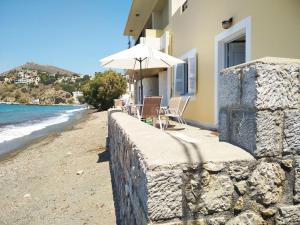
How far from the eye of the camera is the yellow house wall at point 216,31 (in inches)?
224

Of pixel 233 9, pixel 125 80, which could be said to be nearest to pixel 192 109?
pixel 233 9

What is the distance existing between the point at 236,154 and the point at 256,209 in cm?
40

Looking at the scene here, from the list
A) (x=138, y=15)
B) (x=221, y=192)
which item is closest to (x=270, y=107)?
(x=221, y=192)

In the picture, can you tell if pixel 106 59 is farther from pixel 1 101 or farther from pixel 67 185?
pixel 1 101

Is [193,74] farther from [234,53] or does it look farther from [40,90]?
[40,90]

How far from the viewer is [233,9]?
7328 millimetres

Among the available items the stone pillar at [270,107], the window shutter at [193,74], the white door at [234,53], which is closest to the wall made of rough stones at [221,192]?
the stone pillar at [270,107]

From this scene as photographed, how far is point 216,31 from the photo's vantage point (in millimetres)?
8422

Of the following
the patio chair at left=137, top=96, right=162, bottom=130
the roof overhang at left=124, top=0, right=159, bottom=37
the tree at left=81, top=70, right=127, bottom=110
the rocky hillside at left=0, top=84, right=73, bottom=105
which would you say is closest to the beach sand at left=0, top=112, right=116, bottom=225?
the patio chair at left=137, top=96, right=162, bottom=130

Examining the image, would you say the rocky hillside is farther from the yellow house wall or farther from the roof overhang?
the yellow house wall

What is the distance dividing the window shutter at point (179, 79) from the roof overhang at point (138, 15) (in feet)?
22.5

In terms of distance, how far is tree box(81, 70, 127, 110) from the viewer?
147 ft

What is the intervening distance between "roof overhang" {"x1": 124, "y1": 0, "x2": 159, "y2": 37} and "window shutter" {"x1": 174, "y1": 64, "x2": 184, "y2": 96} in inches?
270

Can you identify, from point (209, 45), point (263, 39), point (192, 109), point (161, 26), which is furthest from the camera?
point (161, 26)
